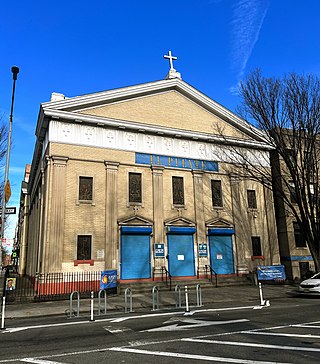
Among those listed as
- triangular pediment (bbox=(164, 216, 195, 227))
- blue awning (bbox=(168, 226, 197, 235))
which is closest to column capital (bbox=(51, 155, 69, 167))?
triangular pediment (bbox=(164, 216, 195, 227))

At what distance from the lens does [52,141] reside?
21016 millimetres

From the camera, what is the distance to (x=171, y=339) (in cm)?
773

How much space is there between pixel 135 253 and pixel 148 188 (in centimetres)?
449

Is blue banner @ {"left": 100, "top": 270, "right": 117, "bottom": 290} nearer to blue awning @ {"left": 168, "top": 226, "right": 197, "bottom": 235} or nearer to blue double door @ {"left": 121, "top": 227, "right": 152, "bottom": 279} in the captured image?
blue double door @ {"left": 121, "top": 227, "right": 152, "bottom": 279}

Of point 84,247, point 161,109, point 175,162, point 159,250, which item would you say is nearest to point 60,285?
point 84,247

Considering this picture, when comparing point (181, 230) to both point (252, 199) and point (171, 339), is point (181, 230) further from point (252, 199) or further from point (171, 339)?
point (171, 339)

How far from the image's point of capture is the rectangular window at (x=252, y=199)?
2681cm

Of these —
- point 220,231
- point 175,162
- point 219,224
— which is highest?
point 175,162

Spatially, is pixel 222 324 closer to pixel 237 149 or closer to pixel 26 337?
pixel 26 337

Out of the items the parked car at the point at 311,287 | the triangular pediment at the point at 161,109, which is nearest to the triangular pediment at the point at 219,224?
the triangular pediment at the point at 161,109

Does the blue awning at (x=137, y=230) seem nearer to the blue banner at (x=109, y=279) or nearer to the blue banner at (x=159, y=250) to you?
the blue banner at (x=159, y=250)

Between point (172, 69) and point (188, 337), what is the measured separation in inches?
908

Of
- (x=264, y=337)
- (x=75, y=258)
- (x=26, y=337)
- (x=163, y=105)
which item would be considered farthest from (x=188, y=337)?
(x=163, y=105)

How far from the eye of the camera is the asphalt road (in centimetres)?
611
